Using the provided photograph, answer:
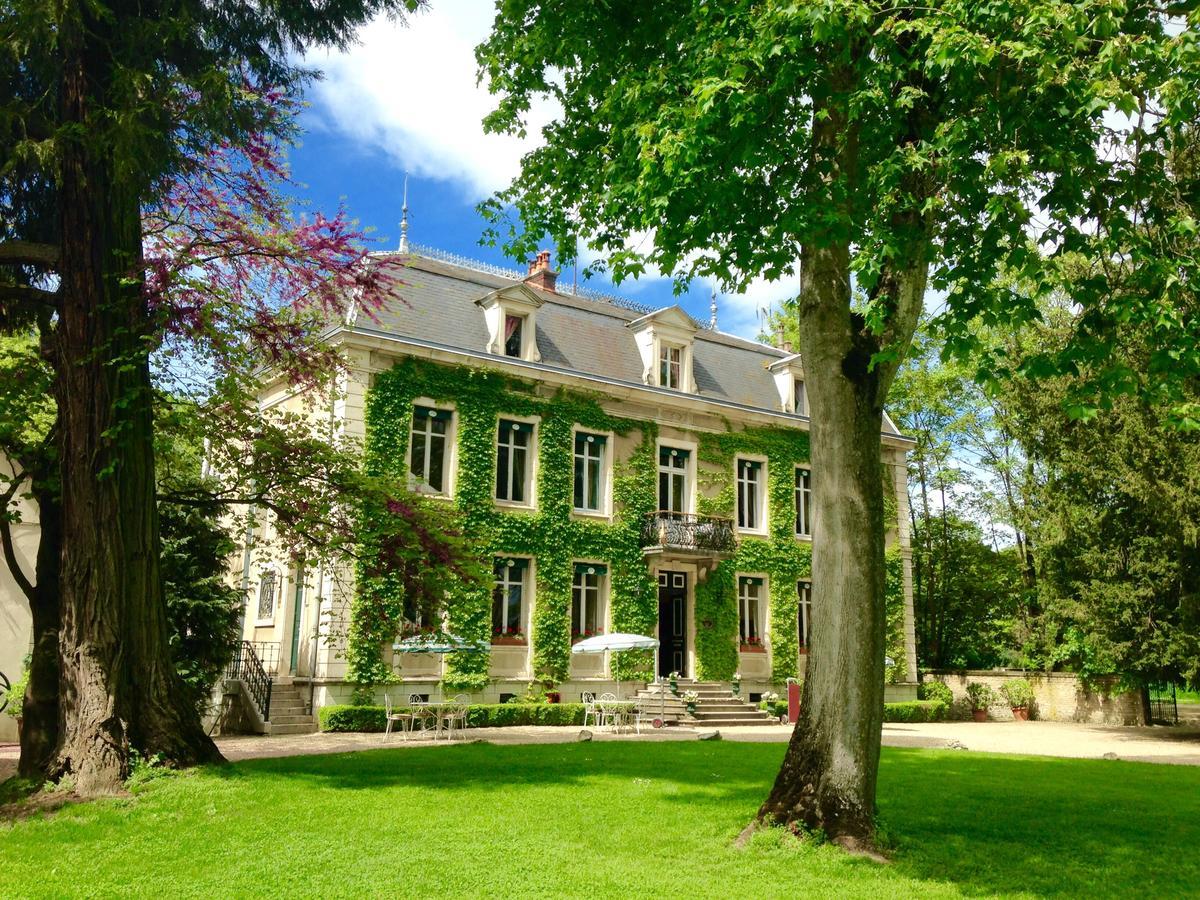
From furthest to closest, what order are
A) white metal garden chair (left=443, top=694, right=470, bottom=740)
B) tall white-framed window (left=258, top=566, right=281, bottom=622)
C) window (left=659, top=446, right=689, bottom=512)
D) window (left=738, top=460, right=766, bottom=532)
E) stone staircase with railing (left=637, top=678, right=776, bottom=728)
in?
Answer: window (left=738, top=460, right=766, bottom=532) → window (left=659, top=446, right=689, bottom=512) → stone staircase with railing (left=637, top=678, right=776, bottom=728) → tall white-framed window (left=258, top=566, right=281, bottom=622) → white metal garden chair (left=443, top=694, right=470, bottom=740)

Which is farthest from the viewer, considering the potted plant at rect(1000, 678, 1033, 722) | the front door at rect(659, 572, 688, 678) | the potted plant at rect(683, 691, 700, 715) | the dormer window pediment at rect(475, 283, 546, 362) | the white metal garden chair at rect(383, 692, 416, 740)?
the potted plant at rect(1000, 678, 1033, 722)

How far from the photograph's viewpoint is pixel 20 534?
17.0 m

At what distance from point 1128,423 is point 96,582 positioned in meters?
20.6

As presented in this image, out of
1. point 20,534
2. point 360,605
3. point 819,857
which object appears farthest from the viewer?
point 360,605

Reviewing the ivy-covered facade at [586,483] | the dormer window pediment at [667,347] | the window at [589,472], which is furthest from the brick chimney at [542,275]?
the window at [589,472]

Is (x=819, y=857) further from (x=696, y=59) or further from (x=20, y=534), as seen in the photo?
(x=20, y=534)

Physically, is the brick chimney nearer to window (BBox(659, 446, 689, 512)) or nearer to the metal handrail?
window (BBox(659, 446, 689, 512))

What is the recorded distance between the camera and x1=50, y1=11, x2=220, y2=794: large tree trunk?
9.70 m

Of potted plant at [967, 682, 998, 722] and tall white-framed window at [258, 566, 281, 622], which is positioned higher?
tall white-framed window at [258, 566, 281, 622]

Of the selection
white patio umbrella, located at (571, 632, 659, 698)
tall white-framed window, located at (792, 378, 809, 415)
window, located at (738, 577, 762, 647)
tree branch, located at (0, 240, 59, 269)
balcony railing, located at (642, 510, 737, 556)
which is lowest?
white patio umbrella, located at (571, 632, 659, 698)

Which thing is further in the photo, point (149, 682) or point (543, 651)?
point (543, 651)

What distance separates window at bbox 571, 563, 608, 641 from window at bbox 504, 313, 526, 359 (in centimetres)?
547

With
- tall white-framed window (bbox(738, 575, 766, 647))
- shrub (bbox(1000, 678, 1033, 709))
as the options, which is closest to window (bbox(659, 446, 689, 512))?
tall white-framed window (bbox(738, 575, 766, 647))

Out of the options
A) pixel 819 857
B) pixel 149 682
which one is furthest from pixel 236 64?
pixel 819 857
